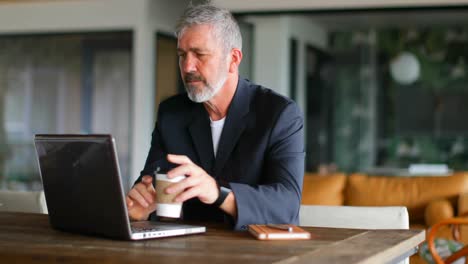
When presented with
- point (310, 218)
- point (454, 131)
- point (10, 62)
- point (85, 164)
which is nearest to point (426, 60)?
point (454, 131)

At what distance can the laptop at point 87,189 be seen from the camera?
158 cm

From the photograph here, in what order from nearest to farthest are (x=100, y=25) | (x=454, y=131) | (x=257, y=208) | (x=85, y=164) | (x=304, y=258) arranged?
1. (x=304, y=258)
2. (x=85, y=164)
3. (x=257, y=208)
4. (x=100, y=25)
5. (x=454, y=131)

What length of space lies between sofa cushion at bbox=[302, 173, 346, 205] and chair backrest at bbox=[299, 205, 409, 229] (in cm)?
340

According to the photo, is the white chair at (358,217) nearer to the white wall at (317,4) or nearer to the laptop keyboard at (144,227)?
the laptop keyboard at (144,227)

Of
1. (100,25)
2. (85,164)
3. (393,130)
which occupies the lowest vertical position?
(393,130)

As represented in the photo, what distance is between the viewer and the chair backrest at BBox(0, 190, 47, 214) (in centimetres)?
256

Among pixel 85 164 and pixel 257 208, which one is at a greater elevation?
pixel 85 164

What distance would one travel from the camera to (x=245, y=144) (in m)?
2.19

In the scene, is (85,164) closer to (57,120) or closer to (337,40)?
(57,120)

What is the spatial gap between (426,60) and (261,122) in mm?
9487

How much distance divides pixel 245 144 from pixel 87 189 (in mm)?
649

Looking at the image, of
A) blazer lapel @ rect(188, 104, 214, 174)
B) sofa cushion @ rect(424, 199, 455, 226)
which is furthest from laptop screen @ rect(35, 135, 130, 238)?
sofa cushion @ rect(424, 199, 455, 226)

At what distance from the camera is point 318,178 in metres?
5.85

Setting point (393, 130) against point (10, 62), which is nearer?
point (10, 62)
